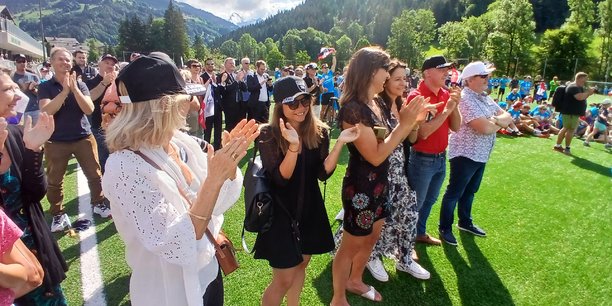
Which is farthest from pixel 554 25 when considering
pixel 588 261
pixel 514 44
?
pixel 588 261

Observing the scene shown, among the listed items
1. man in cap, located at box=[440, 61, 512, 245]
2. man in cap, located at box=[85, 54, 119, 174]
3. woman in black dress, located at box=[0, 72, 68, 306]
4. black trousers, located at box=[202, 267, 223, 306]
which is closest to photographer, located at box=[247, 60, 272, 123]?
man in cap, located at box=[85, 54, 119, 174]

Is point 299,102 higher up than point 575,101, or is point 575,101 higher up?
point 299,102

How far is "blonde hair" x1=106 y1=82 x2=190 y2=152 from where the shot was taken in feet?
4.87

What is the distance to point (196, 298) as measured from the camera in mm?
1585

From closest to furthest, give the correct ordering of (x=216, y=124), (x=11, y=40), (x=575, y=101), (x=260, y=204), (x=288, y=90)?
1. (x=260, y=204)
2. (x=288, y=90)
3. (x=216, y=124)
4. (x=575, y=101)
5. (x=11, y=40)

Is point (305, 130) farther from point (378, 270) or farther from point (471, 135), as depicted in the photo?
point (471, 135)

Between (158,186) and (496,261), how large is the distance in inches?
161

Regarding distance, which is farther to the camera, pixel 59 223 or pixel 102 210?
pixel 102 210

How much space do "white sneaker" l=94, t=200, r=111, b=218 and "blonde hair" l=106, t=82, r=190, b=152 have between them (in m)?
4.07

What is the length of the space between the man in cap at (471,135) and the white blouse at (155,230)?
139 inches

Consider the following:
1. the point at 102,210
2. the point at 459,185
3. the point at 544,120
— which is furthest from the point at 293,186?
the point at 544,120

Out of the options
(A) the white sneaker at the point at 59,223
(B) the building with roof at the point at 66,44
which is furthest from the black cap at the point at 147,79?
(B) the building with roof at the point at 66,44

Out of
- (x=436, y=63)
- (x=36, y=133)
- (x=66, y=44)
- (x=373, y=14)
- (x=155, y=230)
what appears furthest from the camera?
(x=373, y=14)

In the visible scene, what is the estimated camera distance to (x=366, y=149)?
105 inches
